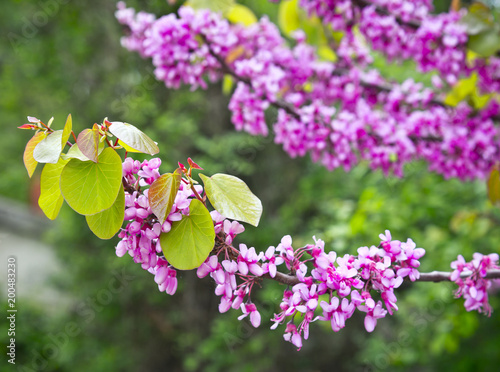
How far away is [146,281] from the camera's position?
307cm

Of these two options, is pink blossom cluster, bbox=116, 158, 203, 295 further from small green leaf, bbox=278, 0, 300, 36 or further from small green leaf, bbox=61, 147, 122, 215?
small green leaf, bbox=278, 0, 300, 36

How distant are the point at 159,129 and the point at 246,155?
0.77 m

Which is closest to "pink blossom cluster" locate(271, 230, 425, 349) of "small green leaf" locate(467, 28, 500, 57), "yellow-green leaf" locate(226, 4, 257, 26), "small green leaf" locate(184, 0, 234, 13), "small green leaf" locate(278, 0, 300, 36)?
"small green leaf" locate(467, 28, 500, 57)

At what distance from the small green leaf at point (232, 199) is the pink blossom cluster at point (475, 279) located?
0.48 m

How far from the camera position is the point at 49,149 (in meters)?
0.65

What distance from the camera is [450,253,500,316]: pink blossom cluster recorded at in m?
0.90

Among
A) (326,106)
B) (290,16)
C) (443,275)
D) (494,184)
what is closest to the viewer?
(443,275)

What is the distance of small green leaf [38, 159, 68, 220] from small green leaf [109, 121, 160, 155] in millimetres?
108

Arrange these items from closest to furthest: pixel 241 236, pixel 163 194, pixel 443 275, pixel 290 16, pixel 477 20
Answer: pixel 163 194
pixel 443 275
pixel 477 20
pixel 290 16
pixel 241 236

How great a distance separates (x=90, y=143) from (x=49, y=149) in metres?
0.06

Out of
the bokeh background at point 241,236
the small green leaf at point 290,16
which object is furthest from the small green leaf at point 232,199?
the bokeh background at point 241,236

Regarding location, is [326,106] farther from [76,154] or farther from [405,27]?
[76,154]

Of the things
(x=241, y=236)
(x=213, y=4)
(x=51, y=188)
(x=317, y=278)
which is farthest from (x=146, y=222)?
(x=241, y=236)

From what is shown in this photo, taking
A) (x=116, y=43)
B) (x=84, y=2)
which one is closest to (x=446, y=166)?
(x=116, y=43)
